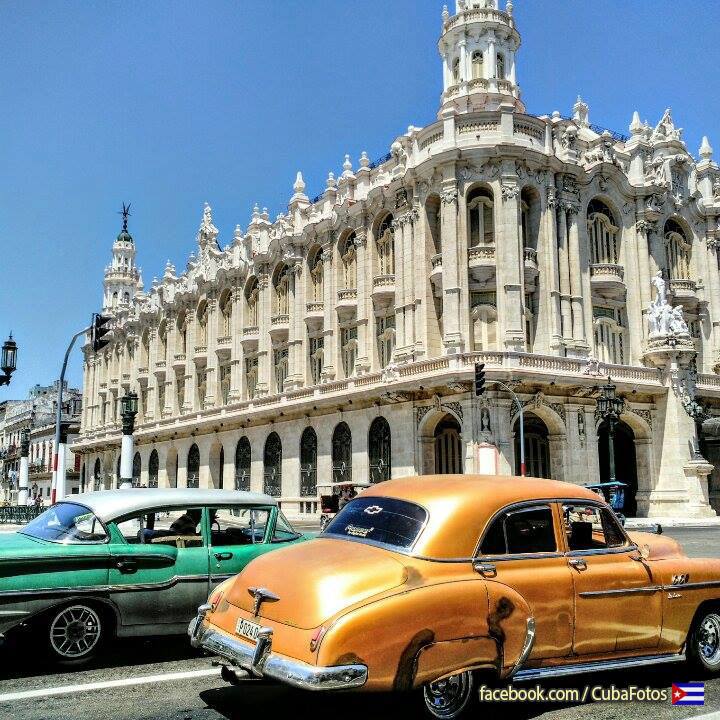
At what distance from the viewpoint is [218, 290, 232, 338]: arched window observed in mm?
47562

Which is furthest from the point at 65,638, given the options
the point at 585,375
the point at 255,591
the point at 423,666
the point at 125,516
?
the point at 585,375

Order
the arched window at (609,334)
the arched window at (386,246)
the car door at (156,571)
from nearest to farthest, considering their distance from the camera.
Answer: the car door at (156,571) → the arched window at (609,334) → the arched window at (386,246)

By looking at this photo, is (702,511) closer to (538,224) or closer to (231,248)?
(538,224)

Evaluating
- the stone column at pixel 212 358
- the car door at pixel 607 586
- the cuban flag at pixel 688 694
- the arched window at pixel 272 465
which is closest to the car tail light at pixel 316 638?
the car door at pixel 607 586

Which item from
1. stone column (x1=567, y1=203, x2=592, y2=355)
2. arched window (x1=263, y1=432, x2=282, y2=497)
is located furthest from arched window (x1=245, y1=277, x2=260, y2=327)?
stone column (x1=567, y1=203, x2=592, y2=355)

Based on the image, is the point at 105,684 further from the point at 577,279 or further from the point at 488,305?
the point at 577,279

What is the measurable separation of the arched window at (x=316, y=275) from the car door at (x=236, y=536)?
31173mm

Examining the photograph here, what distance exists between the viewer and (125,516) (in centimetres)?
759

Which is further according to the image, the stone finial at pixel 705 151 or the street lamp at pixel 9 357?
the stone finial at pixel 705 151

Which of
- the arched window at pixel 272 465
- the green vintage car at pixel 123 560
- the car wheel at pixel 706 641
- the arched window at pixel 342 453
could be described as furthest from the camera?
the arched window at pixel 272 465

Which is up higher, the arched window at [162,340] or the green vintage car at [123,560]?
the arched window at [162,340]

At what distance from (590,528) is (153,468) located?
50.8 meters

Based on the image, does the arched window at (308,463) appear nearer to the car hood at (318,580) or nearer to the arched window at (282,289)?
the arched window at (282,289)

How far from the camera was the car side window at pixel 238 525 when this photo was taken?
26.4 feet
